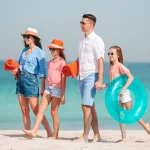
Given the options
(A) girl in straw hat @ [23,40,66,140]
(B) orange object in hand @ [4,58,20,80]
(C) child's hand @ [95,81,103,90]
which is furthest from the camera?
(B) orange object in hand @ [4,58,20,80]

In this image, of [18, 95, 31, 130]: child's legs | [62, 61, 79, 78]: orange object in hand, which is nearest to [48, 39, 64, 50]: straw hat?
[62, 61, 79, 78]: orange object in hand

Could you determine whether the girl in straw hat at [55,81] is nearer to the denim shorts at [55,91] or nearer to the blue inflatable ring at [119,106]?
the denim shorts at [55,91]

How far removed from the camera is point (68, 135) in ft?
32.1

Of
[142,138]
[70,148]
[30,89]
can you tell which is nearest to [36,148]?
[70,148]

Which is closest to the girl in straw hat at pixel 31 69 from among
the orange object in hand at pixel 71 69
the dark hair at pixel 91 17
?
the orange object in hand at pixel 71 69

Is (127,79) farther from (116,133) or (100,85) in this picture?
(116,133)

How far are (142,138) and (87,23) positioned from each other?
2.07 metres

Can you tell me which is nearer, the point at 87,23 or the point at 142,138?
the point at 87,23

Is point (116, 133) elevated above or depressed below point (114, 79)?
below

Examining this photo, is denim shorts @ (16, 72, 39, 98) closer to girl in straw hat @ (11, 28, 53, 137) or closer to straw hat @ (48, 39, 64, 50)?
girl in straw hat @ (11, 28, 53, 137)

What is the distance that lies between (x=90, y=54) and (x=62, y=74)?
484mm

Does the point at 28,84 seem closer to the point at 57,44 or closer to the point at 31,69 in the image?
the point at 31,69

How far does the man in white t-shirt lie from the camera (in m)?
8.02

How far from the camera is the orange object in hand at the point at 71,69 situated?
8.15 meters
